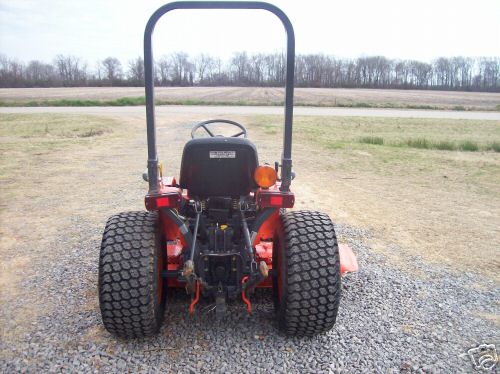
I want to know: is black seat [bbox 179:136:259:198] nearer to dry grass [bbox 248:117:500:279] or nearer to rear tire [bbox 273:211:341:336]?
rear tire [bbox 273:211:341:336]

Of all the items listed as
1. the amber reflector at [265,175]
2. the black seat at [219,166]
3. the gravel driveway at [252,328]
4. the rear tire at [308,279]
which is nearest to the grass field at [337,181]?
the gravel driveway at [252,328]

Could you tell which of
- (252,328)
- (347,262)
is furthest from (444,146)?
(252,328)

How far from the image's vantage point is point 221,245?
3.12 meters

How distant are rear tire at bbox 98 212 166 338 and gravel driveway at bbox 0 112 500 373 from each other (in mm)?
189

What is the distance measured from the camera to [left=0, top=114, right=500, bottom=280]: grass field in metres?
5.28

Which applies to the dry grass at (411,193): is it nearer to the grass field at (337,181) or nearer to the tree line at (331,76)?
the grass field at (337,181)

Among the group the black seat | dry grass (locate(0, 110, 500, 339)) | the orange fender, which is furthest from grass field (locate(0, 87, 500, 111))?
the black seat

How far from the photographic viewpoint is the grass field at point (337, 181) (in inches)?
208

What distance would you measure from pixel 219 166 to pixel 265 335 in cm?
117

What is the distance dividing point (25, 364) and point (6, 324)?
59 cm

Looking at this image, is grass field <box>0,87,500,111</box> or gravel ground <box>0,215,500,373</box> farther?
grass field <box>0,87,500,111</box>

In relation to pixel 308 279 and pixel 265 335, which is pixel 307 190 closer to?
pixel 265 335

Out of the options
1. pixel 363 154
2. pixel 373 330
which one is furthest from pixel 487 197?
pixel 373 330

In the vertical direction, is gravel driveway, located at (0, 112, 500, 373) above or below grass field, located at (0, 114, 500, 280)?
below
